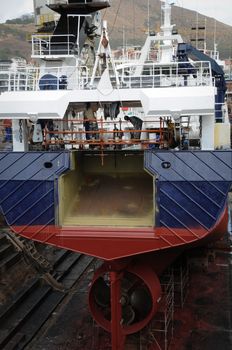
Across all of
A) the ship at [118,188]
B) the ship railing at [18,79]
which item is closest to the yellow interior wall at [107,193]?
A: the ship at [118,188]

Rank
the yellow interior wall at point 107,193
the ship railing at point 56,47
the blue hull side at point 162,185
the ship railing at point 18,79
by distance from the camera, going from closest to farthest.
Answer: the blue hull side at point 162,185 < the yellow interior wall at point 107,193 < the ship railing at point 18,79 < the ship railing at point 56,47

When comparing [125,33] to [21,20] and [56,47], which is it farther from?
[21,20]

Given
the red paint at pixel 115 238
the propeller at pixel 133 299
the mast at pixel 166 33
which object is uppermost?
the mast at pixel 166 33

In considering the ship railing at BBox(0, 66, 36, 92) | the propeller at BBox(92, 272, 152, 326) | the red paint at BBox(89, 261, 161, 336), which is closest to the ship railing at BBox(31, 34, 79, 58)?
the ship railing at BBox(0, 66, 36, 92)

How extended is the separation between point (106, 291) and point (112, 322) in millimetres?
1088

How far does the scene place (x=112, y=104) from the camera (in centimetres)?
960

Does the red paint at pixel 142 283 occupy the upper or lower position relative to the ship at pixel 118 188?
lower

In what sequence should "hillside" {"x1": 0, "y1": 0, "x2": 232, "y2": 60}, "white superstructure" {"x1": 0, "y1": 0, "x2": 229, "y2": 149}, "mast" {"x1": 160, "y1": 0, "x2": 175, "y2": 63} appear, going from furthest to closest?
1. "hillside" {"x1": 0, "y1": 0, "x2": 232, "y2": 60}
2. "mast" {"x1": 160, "y1": 0, "x2": 175, "y2": 63}
3. "white superstructure" {"x1": 0, "y1": 0, "x2": 229, "y2": 149}

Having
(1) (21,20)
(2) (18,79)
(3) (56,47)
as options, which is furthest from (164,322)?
(1) (21,20)

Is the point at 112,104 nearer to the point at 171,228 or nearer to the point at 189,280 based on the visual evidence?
the point at 171,228

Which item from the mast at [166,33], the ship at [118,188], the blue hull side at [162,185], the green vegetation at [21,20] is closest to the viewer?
the blue hull side at [162,185]

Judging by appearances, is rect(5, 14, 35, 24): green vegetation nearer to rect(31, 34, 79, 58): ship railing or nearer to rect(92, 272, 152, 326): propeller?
rect(31, 34, 79, 58): ship railing

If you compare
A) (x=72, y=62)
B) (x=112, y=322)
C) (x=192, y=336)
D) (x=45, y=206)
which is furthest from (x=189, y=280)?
(x=72, y=62)

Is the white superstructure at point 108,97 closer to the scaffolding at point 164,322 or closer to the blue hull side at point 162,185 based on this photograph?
the blue hull side at point 162,185
